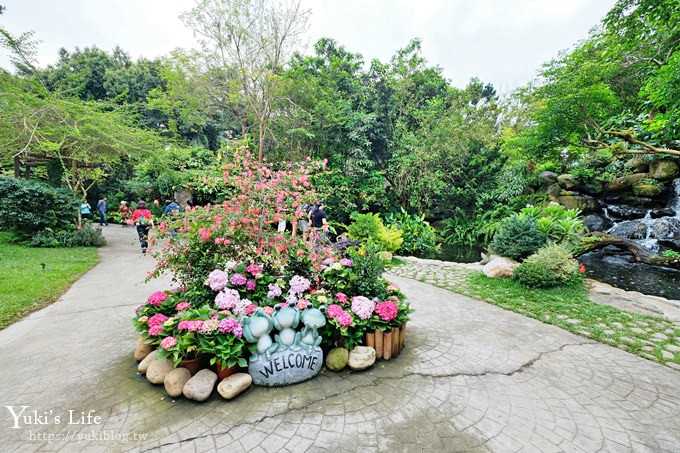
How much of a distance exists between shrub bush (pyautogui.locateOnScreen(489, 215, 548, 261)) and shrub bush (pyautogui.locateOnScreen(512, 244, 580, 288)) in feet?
2.73

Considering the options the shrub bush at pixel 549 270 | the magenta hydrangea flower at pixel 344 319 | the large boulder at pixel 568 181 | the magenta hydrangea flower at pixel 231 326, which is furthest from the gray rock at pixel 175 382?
the large boulder at pixel 568 181

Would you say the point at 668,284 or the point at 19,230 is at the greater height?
the point at 19,230

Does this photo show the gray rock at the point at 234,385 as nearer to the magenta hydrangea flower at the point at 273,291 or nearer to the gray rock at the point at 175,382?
the gray rock at the point at 175,382

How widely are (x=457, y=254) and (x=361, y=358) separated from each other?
8.91m

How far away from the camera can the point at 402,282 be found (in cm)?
593

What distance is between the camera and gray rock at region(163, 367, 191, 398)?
7.62ft

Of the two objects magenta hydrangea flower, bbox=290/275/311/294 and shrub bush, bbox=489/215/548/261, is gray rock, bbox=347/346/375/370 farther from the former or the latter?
shrub bush, bbox=489/215/548/261

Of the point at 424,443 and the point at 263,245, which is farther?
the point at 263,245

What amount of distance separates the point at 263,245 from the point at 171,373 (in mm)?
1545

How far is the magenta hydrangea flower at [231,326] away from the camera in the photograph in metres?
2.42

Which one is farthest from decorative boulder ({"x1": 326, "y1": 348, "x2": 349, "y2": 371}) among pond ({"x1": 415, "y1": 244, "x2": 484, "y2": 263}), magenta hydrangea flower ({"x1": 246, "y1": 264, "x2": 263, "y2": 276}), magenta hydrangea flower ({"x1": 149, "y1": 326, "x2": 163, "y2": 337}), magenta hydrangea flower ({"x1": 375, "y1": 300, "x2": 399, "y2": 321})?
pond ({"x1": 415, "y1": 244, "x2": 484, "y2": 263})

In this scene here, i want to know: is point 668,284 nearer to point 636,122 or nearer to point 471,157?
point 636,122

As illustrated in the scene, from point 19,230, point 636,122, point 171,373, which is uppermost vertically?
point 636,122

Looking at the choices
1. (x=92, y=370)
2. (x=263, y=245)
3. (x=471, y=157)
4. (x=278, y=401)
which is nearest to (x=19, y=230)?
(x=92, y=370)
